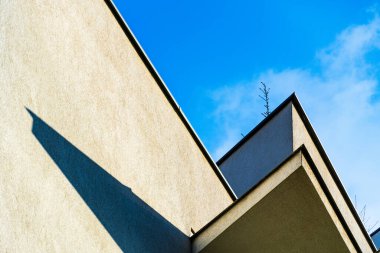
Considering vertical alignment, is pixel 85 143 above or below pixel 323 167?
below

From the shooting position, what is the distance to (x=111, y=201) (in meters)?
4.40

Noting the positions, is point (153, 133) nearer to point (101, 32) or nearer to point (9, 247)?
point (101, 32)

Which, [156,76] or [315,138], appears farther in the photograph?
[315,138]

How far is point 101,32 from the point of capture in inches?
206

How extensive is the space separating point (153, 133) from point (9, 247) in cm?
278

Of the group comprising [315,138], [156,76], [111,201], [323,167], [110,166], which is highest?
[315,138]

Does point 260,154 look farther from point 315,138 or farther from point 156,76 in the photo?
point 156,76

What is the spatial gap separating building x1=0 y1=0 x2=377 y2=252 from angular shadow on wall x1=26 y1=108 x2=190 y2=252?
0.4 inches

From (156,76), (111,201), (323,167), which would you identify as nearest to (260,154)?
(323,167)

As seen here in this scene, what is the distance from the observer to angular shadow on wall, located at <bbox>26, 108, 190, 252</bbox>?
12.6ft

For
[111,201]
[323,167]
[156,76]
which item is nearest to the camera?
[111,201]

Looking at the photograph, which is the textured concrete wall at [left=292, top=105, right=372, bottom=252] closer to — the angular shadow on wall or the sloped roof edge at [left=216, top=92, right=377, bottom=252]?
the sloped roof edge at [left=216, top=92, right=377, bottom=252]

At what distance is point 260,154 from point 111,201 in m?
5.26

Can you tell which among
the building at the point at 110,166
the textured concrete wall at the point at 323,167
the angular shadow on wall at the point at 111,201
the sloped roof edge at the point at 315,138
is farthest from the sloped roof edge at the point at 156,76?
the sloped roof edge at the point at 315,138
